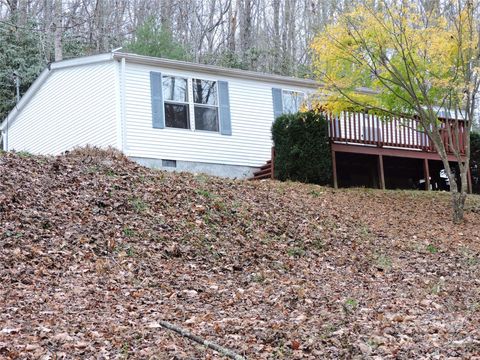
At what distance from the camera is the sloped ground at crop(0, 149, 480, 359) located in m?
6.10

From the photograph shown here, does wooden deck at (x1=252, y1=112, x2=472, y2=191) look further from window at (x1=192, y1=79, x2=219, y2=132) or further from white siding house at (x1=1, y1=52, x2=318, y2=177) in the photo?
window at (x1=192, y1=79, x2=219, y2=132)

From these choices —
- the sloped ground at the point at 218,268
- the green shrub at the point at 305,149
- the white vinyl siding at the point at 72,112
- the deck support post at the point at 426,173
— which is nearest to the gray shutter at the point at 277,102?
the green shrub at the point at 305,149

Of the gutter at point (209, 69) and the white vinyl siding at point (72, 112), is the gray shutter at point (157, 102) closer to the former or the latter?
the gutter at point (209, 69)

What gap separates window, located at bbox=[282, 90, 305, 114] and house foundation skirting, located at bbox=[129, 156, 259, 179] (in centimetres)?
193

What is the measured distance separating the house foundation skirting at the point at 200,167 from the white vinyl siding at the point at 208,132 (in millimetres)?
91

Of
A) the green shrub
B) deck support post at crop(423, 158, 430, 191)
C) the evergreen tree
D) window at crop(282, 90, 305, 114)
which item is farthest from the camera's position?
the evergreen tree

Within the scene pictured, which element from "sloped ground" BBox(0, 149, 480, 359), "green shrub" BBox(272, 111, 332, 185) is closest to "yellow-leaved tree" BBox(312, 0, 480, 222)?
"green shrub" BBox(272, 111, 332, 185)

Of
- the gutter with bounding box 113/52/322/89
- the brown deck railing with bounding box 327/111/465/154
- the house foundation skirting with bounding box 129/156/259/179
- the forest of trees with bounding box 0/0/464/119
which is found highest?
the forest of trees with bounding box 0/0/464/119

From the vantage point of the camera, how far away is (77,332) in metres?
6.05

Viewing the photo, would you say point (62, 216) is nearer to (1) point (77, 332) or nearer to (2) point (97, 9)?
(1) point (77, 332)

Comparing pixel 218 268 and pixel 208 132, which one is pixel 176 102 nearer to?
pixel 208 132

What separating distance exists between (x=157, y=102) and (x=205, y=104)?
1.30 m

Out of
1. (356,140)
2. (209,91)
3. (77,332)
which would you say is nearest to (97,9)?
(209,91)

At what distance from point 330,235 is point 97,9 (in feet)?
79.9
